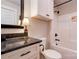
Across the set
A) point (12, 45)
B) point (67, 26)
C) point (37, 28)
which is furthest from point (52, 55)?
point (67, 26)

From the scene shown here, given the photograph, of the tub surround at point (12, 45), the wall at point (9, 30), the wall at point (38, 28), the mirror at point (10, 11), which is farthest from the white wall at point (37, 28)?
the tub surround at point (12, 45)

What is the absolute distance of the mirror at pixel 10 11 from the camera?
1.48 meters

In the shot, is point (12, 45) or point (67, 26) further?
point (67, 26)

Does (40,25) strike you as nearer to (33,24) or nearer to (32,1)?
(33,24)

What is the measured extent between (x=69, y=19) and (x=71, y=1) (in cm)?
60

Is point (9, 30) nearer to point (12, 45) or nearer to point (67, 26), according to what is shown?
point (12, 45)

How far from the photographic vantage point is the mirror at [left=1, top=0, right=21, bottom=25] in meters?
1.48

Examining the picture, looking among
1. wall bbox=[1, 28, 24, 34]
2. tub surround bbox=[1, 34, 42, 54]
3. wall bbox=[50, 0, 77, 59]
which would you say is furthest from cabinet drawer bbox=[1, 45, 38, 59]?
wall bbox=[50, 0, 77, 59]

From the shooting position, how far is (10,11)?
1616 millimetres

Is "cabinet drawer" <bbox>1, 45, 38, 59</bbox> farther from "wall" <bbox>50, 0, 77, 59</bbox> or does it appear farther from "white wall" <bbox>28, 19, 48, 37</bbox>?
"wall" <bbox>50, 0, 77, 59</bbox>

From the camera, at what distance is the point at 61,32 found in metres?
3.29

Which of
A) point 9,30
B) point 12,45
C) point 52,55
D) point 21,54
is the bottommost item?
point 52,55

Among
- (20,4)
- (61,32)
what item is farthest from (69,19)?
(20,4)

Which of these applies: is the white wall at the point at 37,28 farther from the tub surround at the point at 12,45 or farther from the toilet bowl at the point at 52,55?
the tub surround at the point at 12,45
